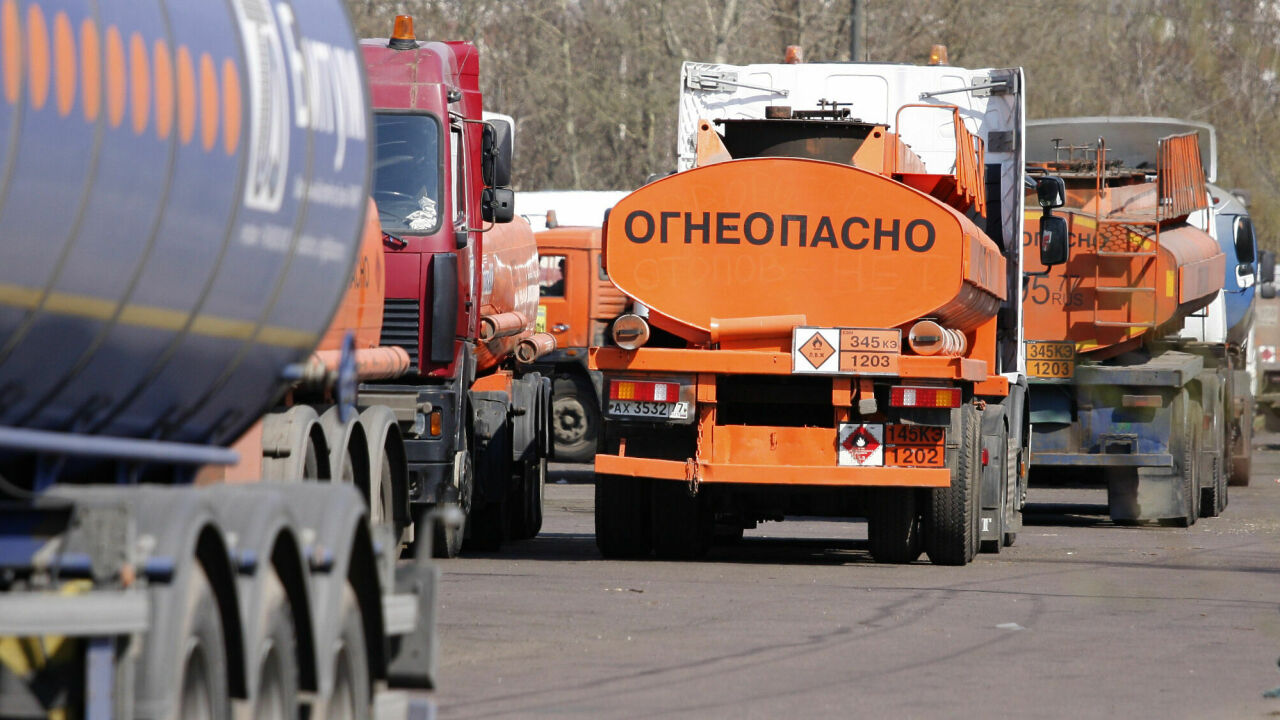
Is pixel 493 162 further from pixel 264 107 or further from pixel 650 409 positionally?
pixel 264 107

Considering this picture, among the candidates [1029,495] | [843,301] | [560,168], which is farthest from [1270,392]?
[843,301]

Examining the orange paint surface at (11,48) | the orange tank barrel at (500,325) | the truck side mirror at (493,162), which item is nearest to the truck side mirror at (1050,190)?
the orange tank barrel at (500,325)

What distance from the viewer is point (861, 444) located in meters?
13.6

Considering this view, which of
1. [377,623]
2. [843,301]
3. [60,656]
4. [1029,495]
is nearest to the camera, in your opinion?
[60,656]

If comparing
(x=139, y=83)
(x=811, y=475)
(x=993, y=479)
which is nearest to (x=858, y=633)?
(x=811, y=475)

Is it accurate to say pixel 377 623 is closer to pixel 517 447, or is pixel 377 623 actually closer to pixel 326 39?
pixel 326 39

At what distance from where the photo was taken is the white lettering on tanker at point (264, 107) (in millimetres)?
5941

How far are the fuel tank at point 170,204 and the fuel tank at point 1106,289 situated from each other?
12529mm

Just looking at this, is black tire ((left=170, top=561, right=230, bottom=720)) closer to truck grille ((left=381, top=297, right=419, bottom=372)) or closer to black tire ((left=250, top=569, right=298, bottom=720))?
black tire ((left=250, top=569, right=298, bottom=720))

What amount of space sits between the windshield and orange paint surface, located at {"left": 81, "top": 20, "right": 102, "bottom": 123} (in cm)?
869

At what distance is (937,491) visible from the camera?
14.0 meters

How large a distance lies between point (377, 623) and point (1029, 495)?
1928cm

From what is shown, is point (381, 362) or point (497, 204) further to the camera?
point (497, 204)

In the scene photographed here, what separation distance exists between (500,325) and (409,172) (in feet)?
8.44
